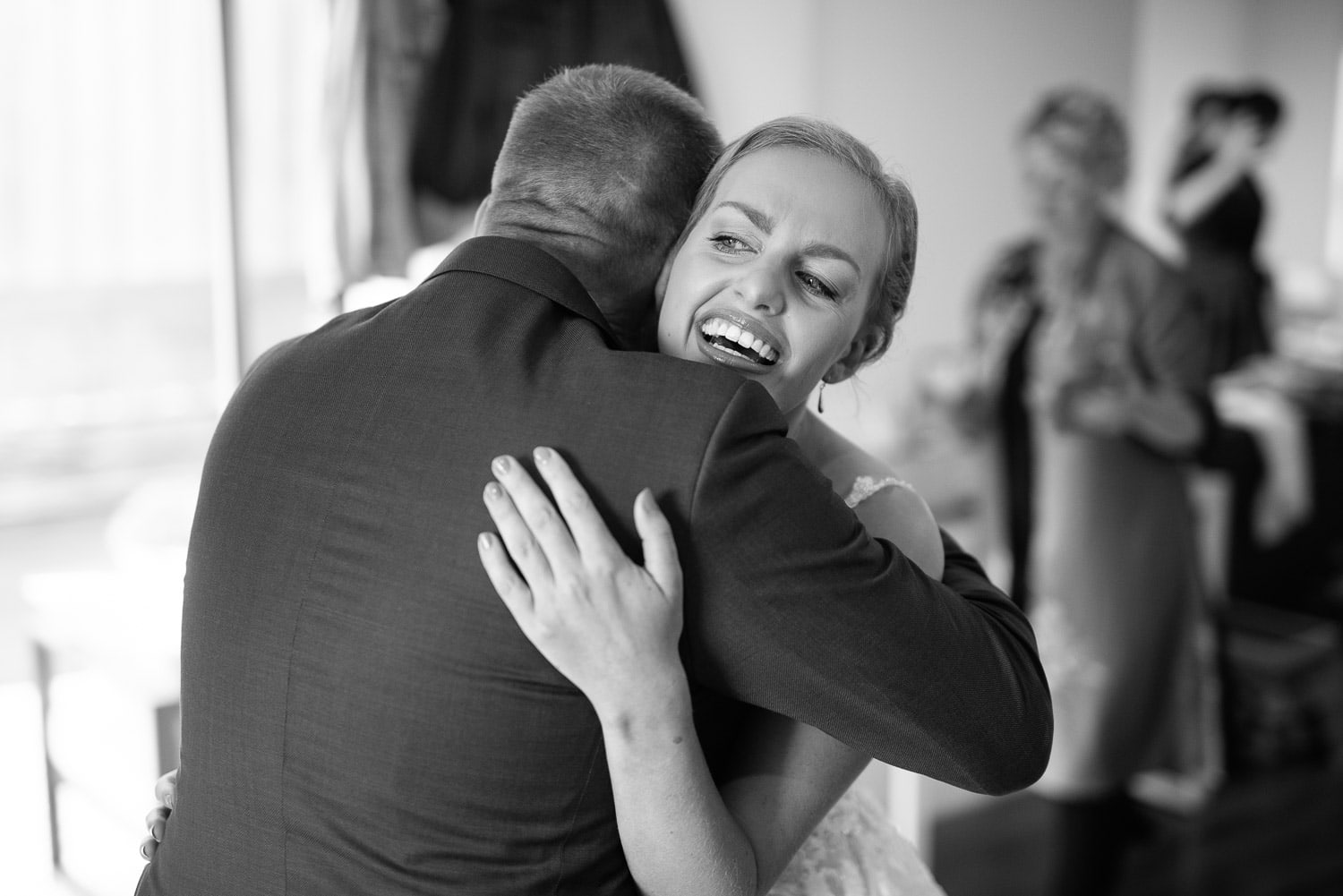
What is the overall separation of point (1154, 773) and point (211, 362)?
4.10m

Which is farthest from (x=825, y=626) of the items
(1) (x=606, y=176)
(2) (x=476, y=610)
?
(1) (x=606, y=176)

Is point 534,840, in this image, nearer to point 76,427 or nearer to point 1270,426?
point 1270,426

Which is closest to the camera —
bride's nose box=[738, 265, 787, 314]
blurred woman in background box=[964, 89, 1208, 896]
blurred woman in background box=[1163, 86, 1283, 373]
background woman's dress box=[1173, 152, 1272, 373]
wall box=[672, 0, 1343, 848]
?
bride's nose box=[738, 265, 787, 314]

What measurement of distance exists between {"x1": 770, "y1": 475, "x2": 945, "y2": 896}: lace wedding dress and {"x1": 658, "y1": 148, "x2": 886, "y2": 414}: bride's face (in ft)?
0.63

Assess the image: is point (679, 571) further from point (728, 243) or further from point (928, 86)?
point (928, 86)

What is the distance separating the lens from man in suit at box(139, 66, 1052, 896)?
2.97 feet

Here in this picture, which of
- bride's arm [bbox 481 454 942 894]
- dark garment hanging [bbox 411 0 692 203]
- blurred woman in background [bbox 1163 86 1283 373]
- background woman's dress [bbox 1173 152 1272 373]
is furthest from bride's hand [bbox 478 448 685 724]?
blurred woman in background [bbox 1163 86 1283 373]

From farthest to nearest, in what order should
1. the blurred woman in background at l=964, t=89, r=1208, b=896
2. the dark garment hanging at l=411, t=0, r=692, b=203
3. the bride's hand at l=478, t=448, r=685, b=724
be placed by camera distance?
the dark garment hanging at l=411, t=0, r=692, b=203, the blurred woman in background at l=964, t=89, r=1208, b=896, the bride's hand at l=478, t=448, r=685, b=724

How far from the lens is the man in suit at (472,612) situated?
2.97ft

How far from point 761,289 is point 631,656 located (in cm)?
36

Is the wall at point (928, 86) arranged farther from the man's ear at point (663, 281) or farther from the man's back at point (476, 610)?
the man's back at point (476, 610)

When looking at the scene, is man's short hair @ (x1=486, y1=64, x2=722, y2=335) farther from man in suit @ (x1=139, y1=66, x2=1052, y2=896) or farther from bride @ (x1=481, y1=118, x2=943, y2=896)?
man in suit @ (x1=139, y1=66, x2=1052, y2=896)

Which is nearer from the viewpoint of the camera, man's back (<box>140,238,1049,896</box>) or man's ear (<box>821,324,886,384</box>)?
man's back (<box>140,238,1049,896</box>)

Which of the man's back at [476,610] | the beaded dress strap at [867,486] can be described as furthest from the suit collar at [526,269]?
the beaded dress strap at [867,486]
